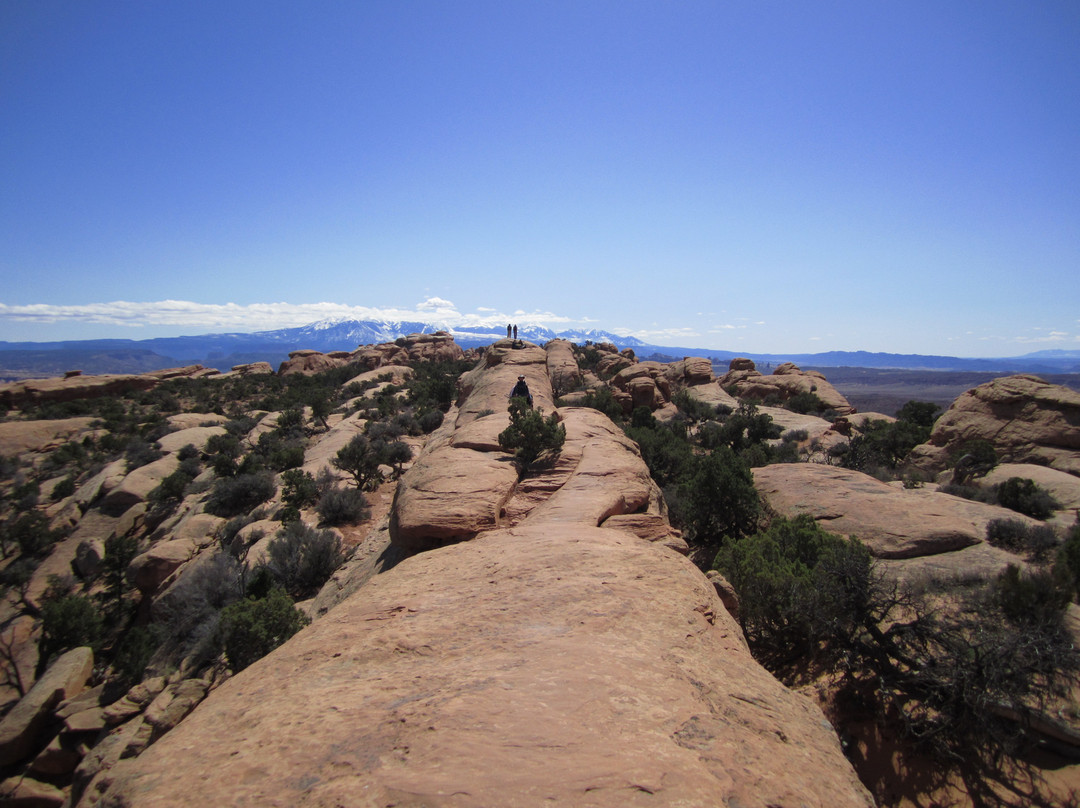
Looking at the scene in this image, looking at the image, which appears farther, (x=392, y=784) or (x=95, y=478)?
(x=95, y=478)

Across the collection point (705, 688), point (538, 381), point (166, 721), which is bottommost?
point (166, 721)

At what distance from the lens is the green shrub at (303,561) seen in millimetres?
9422

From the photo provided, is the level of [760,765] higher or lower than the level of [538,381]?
lower

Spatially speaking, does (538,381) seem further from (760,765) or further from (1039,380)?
(1039,380)

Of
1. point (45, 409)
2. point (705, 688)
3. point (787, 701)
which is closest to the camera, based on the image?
point (705, 688)

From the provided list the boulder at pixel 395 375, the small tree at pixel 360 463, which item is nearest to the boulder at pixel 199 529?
the small tree at pixel 360 463

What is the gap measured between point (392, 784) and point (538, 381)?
19.0 m

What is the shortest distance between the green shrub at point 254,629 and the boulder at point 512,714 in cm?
224

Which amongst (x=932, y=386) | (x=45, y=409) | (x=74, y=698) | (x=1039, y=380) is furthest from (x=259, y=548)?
(x=932, y=386)

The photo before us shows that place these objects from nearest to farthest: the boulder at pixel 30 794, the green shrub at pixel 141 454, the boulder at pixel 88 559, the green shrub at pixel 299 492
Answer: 1. the boulder at pixel 30 794
2. the green shrub at pixel 299 492
3. the boulder at pixel 88 559
4. the green shrub at pixel 141 454

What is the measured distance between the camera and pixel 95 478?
1953cm

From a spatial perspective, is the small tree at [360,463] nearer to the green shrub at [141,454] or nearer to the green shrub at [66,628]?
the green shrub at [66,628]

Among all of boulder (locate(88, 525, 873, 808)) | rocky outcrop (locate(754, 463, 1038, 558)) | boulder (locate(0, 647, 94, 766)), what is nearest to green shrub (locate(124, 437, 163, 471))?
boulder (locate(0, 647, 94, 766))

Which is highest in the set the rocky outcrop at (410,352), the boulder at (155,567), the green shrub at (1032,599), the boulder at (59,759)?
the rocky outcrop at (410,352)
